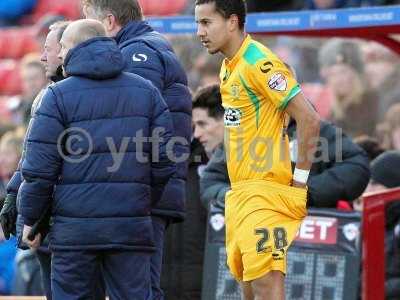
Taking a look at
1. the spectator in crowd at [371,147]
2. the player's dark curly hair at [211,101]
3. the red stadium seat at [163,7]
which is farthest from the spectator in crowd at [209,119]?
the red stadium seat at [163,7]

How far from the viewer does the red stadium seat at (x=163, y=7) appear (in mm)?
15180

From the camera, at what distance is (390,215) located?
8.93 meters

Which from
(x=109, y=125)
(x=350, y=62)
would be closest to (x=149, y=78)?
(x=109, y=125)

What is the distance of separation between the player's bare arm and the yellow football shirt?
47 millimetres

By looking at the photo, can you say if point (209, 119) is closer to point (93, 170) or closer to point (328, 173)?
point (328, 173)

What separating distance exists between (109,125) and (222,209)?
7.25 feet

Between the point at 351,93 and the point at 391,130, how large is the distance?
1.02m

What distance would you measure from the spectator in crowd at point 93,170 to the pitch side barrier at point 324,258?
6.70 feet

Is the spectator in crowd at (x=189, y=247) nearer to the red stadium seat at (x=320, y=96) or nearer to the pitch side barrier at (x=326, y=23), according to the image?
the pitch side barrier at (x=326, y=23)

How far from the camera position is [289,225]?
272 inches

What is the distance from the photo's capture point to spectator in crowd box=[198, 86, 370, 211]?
8312 mm

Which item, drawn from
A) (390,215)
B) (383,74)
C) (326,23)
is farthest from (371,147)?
(383,74)

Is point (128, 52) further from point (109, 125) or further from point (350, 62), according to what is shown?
point (350, 62)

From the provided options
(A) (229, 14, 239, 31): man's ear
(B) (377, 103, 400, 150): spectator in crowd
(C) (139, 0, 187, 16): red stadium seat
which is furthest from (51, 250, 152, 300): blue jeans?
(C) (139, 0, 187, 16): red stadium seat
